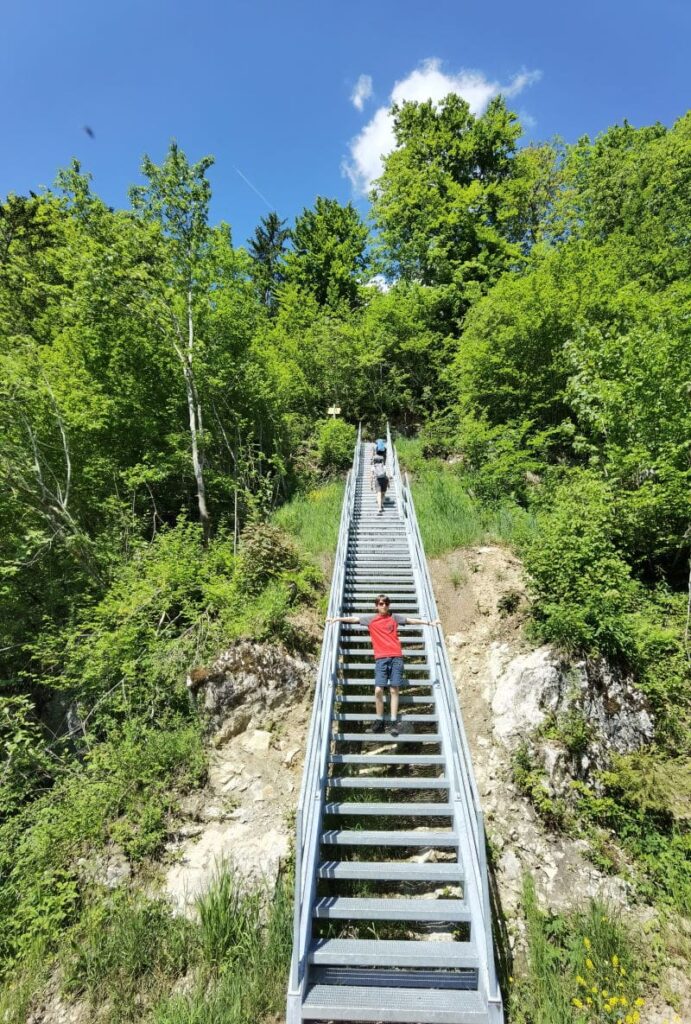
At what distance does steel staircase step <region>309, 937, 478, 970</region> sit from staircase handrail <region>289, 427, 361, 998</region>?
185mm

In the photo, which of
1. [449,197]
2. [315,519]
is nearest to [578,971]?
[315,519]

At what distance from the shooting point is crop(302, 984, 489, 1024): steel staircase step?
113 inches

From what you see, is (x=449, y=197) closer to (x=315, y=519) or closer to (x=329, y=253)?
(x=329, y=253)

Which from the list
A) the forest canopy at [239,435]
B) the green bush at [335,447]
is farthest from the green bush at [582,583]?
the green bush at [335,447]

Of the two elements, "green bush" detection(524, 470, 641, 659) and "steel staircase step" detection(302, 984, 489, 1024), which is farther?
"green bush" detection(524, 470, 641, 659)

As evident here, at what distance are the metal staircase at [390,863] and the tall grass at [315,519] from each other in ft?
10.3

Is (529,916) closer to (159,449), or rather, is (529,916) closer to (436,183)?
(159,449)

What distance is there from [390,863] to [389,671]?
70.8 inches

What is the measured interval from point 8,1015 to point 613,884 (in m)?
6.32

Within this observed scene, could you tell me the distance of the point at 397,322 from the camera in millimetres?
18641

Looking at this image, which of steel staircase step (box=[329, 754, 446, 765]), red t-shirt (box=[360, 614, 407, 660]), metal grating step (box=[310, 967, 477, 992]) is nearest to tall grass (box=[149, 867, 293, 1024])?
metal grating step (box=[310, 967, 477, 992])

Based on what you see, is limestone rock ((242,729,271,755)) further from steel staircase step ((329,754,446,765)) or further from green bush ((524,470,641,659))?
green bush ((524,470,641,659))

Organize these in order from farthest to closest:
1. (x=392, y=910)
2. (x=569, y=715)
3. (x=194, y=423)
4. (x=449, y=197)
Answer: (x=449, y=197), (x=194, y=423), (x=569, y=715), (x=392, y=910)

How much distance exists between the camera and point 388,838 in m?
3.95
